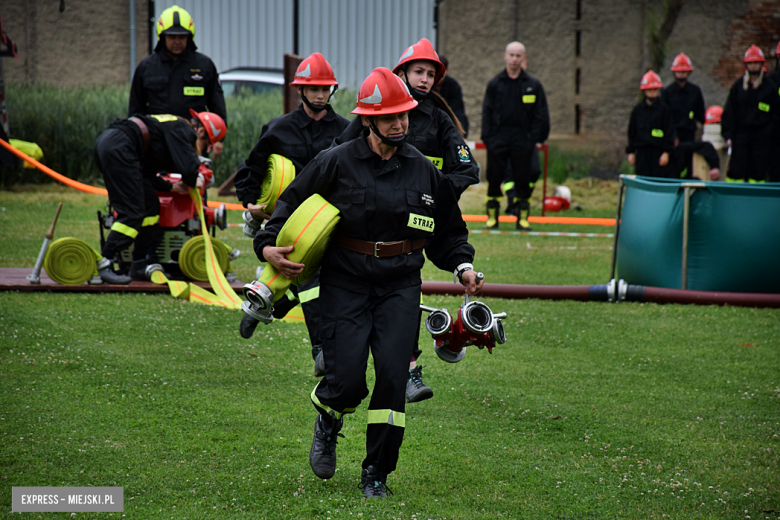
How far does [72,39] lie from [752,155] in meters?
14.4

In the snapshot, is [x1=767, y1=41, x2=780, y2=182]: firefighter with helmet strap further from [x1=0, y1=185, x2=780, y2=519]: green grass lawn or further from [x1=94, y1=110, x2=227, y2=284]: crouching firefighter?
[x1=94, y1=110, x2=227, y2=284]: crouching firefighter

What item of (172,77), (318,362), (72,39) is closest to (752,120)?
(172,77)

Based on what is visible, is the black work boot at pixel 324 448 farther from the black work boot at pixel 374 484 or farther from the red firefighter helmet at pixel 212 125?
the red firefighter helmet at pixel 212 125

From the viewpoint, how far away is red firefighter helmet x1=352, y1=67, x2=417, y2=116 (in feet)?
11.9

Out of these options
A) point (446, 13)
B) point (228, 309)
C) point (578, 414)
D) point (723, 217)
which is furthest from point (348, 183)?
point (446, 13)

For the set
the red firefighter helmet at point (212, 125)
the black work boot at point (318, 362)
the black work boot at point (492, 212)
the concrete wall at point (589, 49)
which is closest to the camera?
the black work boot at point (318, 362)

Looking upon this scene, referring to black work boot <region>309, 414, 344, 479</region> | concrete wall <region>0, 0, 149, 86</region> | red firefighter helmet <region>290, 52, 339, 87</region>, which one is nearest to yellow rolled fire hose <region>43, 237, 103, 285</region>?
red firefighter helmet <region>290, 52, 339, 87</region>

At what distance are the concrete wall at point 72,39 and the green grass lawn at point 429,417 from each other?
12691mm

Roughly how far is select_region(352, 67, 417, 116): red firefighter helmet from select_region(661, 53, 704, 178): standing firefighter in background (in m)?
10.1

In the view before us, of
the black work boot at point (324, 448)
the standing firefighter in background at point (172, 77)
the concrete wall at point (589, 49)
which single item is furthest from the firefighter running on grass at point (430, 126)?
the concrete wall at point (589, 49)

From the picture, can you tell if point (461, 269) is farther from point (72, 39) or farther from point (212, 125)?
point (72, 39)

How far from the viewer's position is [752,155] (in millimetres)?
12078

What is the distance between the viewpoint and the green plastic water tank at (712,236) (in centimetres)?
750

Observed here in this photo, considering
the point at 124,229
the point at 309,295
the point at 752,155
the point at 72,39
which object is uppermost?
the point at 72,39
